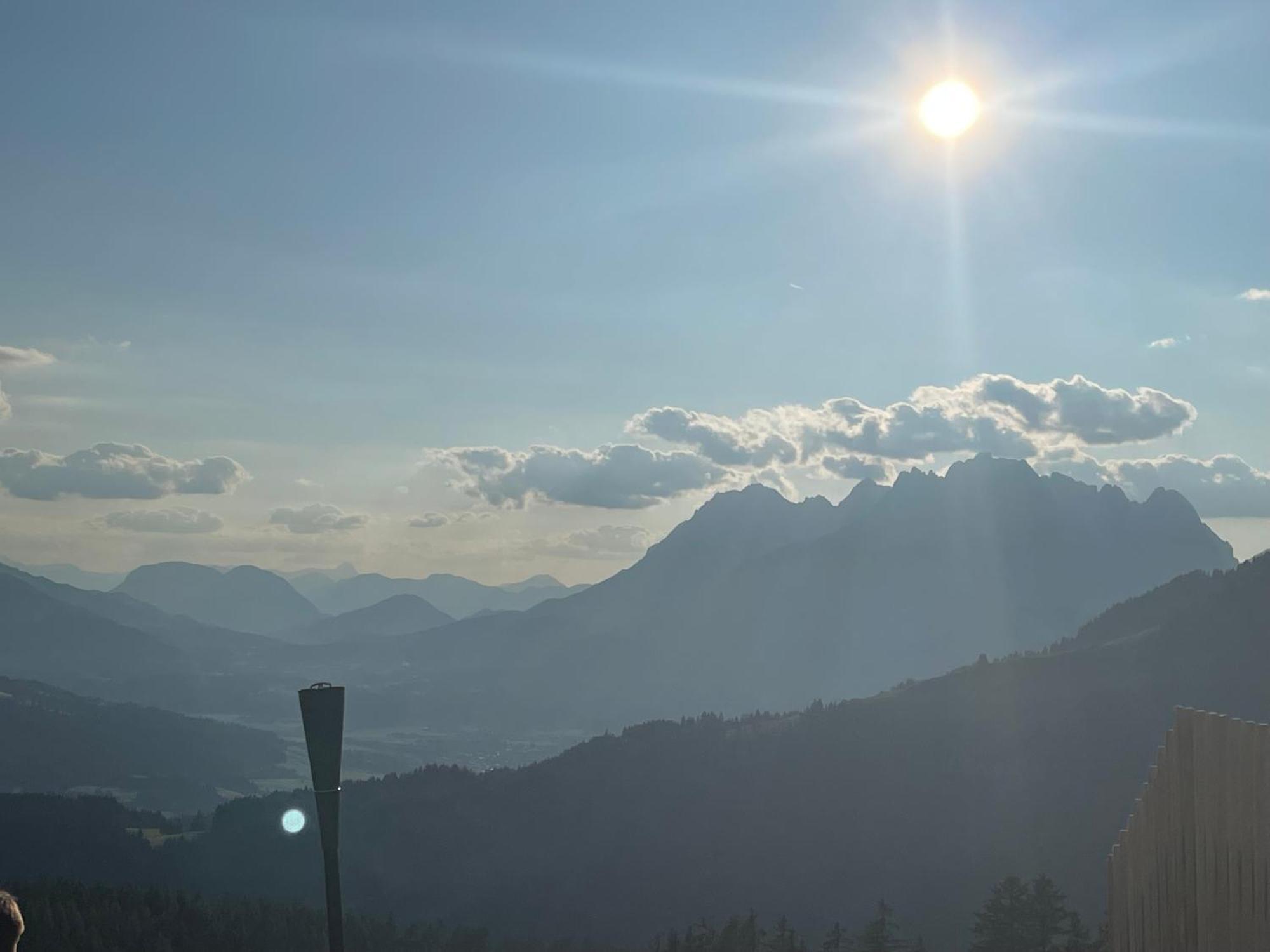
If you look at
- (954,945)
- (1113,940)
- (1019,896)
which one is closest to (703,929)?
(1019,896)

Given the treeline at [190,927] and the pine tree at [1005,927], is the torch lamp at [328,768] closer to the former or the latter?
the pine tree at [1005,927]

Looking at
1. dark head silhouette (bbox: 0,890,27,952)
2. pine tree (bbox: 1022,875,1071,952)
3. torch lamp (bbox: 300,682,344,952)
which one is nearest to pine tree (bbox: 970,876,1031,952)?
pine tree (bbox: 1022,875,1071,952)

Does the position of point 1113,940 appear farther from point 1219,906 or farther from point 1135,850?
point 1219,906

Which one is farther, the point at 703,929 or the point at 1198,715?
the point at 703,929

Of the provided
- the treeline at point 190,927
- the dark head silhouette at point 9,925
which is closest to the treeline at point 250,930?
the treeline at point 190,927

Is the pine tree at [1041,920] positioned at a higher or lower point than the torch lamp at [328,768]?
lower

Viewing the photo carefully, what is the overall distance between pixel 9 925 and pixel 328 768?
4.27 m

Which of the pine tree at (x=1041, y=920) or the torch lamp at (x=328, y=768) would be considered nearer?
the torch lamp at (x=328, y=768)

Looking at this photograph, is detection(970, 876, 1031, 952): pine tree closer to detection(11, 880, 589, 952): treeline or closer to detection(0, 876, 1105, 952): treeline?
detection(0, 876, 1105, 952): treeline

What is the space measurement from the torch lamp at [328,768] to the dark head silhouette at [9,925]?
3648 millimetres

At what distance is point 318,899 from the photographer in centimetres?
19500

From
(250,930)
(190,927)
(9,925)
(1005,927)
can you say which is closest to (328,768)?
(9,925)

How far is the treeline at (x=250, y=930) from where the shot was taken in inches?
4545

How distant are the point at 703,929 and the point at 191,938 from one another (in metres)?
52.5
